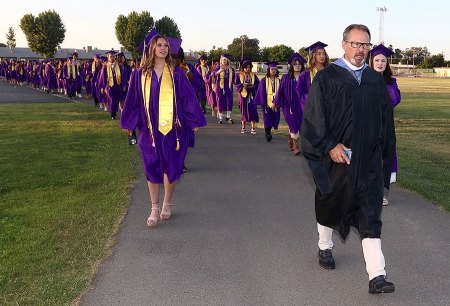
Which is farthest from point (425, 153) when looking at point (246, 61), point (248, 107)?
point (246, 61)

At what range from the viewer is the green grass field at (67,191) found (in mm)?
3996

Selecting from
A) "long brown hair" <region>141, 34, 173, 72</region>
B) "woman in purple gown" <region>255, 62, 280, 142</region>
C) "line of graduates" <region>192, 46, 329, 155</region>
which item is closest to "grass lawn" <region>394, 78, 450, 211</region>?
"line of graduates" <region>192, 46, 329, 155</region>

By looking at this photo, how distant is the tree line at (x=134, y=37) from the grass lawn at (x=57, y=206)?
3700 centimetres

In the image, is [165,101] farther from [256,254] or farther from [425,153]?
[425,153]

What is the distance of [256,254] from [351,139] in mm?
1470

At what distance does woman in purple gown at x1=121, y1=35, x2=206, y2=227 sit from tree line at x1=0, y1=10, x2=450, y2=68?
1654 inches

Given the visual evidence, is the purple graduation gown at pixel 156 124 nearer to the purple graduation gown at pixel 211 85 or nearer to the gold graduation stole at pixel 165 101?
the gold graduation stole at pixel 165 101

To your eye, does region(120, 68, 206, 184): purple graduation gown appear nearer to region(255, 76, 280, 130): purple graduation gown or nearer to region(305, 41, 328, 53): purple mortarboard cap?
region(305, 41, 328, 53): purple mortarboard cap

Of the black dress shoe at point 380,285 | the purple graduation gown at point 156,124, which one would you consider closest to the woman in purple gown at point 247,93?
the purple graduation gown at point 156,124

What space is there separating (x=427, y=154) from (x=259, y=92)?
3635 millimetres

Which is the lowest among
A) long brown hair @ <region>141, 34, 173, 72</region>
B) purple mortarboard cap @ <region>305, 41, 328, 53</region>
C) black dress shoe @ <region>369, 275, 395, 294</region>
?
black dress shoe @ <region>369, 275, 395, 294</region>

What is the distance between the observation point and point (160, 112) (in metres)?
5.11

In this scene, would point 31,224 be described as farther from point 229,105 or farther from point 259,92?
point 229,105

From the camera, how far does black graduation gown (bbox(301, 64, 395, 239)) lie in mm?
3586
